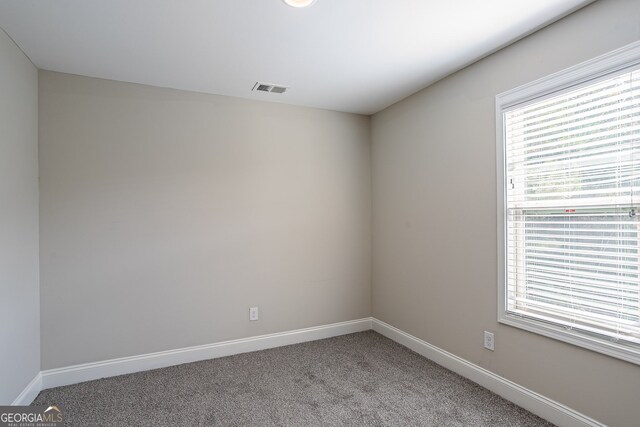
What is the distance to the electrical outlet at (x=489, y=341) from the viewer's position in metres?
2.50

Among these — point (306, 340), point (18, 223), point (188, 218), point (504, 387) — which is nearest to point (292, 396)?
point (306, 340)

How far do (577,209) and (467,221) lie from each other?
77 cm

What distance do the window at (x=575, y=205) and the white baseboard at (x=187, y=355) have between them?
182 centimetres

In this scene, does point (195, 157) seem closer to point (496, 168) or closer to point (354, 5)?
point (354, 5)

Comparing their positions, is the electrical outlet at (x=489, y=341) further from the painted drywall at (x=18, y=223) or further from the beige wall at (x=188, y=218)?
the painted drywall at (x=18, y=223)

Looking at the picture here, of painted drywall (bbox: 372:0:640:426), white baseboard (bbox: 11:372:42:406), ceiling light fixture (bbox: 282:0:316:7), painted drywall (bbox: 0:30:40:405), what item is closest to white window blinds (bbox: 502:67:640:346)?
painted drywall (bbox: 372:0:640:426)

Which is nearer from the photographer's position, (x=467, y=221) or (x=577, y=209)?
(x=577, y=209)

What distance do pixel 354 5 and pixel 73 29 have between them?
1.73 m

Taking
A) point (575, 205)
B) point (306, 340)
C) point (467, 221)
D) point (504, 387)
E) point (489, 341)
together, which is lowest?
point (306, 340)

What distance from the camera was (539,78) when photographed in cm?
218

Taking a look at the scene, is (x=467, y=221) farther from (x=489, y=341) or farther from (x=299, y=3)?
(x=299, y=3)

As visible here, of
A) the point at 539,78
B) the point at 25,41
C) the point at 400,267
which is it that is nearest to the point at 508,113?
the point at 539,78

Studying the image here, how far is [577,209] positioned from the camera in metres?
2.04

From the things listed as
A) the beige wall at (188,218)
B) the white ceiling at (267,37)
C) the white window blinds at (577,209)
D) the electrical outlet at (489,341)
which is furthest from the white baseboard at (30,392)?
the white window blinds at (577,209)
